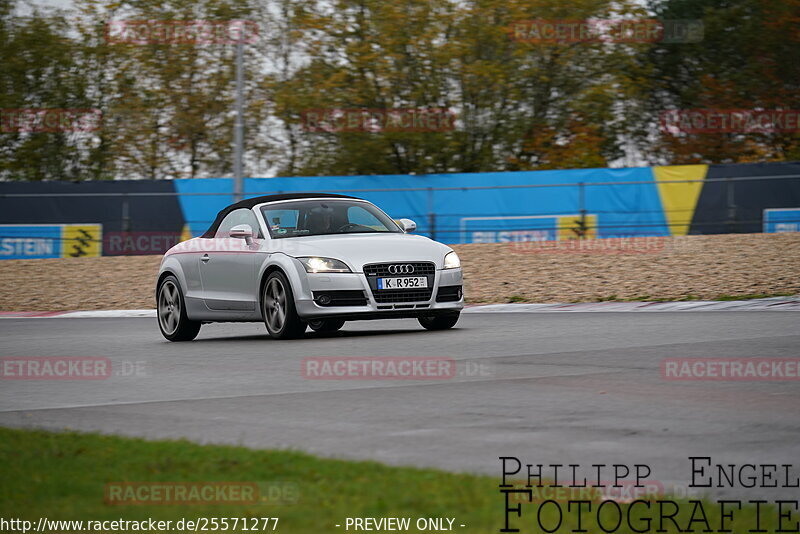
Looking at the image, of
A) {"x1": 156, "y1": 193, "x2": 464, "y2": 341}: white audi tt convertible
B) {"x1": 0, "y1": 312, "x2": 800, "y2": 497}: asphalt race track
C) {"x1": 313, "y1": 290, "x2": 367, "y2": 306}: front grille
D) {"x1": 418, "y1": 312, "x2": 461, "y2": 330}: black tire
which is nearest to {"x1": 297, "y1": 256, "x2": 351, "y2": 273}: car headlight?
{"x1": 156, "y1": 193, "x2": 464, "y2": 341}: white audi tt convertible

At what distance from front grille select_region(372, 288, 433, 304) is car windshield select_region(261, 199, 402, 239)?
1225 mm

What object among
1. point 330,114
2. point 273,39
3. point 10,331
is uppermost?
point 273,39

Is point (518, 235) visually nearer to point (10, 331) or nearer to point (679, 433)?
point (10, 331)

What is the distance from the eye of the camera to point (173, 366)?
39.1 ft

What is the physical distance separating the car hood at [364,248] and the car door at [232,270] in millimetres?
469

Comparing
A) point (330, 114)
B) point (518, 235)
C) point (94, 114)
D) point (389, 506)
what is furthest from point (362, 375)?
point (94, 114)

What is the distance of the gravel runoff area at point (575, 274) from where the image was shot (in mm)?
21234

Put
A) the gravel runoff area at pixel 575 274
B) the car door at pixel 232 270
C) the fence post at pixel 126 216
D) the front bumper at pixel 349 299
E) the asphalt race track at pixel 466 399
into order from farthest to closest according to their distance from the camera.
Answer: the fence post at pixel 126 216 → the gravel runoff area at pixel 575 274 → the car door at pixel 232 270 → the front bumper at pixel 349 299 → the asphalt race track at pixel 466 399

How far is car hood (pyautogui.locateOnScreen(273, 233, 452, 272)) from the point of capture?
1383cm

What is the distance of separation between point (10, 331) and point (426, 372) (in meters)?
9.14

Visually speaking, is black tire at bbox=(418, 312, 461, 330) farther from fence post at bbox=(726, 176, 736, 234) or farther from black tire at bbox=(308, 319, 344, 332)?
fence post at bbox=(726, 176, 736, 234)

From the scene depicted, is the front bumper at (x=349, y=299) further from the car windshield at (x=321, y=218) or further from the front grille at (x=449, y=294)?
the car windshield at (x=321, y=218)

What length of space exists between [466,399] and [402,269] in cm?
512

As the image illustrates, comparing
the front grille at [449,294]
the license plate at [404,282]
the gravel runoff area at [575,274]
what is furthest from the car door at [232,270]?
the gravel runoff area at [575,274]
